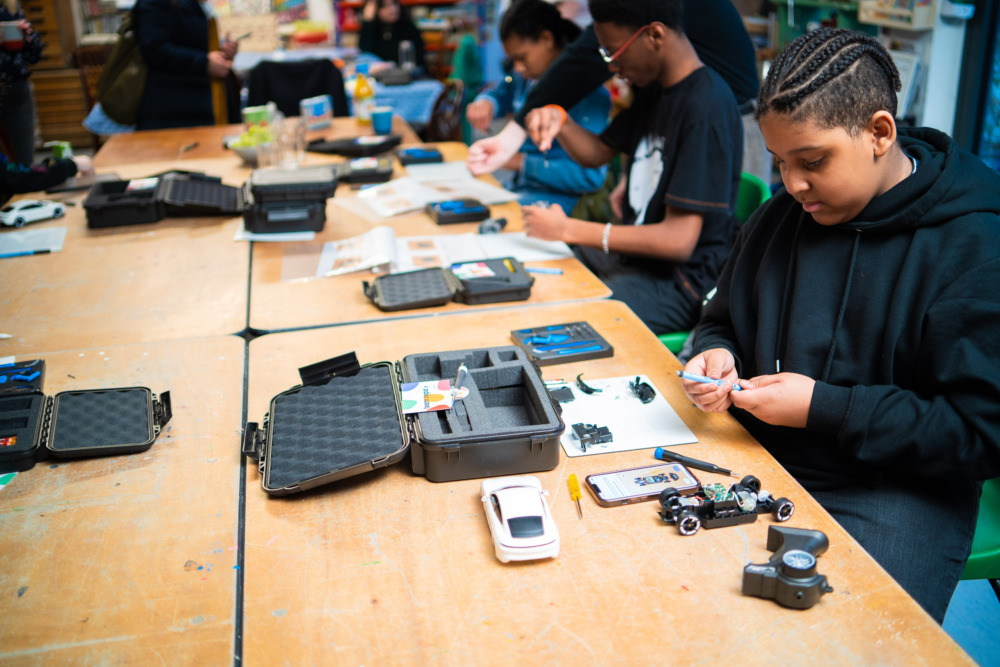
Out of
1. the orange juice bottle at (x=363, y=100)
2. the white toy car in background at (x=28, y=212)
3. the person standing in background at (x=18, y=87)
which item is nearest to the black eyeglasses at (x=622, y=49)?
the white toy car in background at (x=28, y=212)

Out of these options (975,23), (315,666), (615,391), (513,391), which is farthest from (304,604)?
(975,23)

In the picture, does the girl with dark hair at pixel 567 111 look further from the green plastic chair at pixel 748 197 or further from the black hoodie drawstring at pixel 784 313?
the black hoodie drawstring at pixel 784 313

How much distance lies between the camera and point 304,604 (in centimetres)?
Result: 87

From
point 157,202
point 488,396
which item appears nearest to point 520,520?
point 488,396

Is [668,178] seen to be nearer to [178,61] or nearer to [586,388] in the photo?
[586,388]

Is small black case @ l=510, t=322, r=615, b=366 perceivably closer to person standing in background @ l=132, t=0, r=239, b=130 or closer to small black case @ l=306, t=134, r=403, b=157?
small black case @ l=306, t=134, r=403, b=157

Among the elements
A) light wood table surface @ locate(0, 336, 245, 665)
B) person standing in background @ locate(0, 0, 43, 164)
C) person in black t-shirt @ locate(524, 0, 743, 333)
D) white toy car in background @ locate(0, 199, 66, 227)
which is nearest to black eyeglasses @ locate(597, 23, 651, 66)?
person in black t-shirt @ locate(524, 0, 743, 333)

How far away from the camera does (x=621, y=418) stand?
1.22 metres

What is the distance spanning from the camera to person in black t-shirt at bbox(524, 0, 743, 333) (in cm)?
183

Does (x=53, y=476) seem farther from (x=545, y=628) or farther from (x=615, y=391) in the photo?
(x=615, y=391)

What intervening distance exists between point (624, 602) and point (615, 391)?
0.49 m

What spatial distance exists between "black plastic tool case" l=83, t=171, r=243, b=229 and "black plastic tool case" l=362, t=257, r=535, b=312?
32.3 inches

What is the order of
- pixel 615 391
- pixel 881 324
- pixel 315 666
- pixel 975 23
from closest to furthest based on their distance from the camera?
1. pixel 315 666
2. pixel 881 324
3. pixel 615 391
4. pixel 975 23

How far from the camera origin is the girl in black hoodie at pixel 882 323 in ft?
3.48
